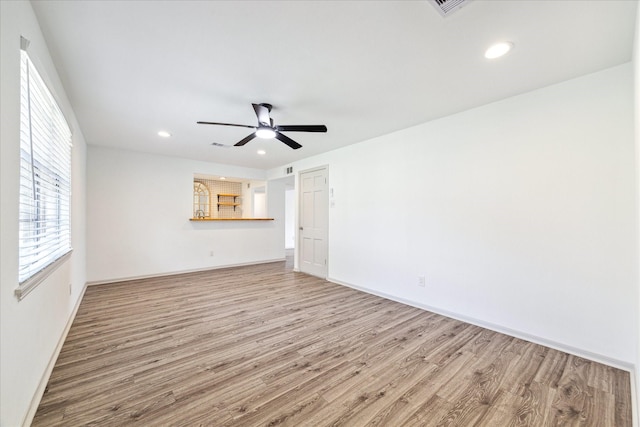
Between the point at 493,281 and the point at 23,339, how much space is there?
3.75 metres

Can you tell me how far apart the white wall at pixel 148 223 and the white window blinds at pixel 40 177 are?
2.27m

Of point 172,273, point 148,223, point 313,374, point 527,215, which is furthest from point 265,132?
point 172,273

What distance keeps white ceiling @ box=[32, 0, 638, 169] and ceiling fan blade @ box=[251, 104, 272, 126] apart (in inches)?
4.5

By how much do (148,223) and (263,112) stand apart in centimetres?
379

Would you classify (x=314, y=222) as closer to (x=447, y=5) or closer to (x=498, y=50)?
(x=498, y=50)

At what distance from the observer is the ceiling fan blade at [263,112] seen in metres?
2.66

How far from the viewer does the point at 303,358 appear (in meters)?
2.19

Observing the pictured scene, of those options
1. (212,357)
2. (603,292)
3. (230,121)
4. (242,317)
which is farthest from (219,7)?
(603,292)

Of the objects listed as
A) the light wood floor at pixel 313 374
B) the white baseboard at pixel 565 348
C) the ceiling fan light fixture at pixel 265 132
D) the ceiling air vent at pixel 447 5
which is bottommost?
the light wood floor at pixel 313 374

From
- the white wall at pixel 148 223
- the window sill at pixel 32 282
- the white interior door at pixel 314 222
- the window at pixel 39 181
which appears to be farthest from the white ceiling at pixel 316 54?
the white interior door at pixel 314 222

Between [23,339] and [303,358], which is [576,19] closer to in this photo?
[303,358]

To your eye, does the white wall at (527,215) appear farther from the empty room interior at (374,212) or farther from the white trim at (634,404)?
the white trim at (634,404)

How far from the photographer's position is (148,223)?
5.02 m

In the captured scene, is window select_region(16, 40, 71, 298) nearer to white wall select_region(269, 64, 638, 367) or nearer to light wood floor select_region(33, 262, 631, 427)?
light wood floor select_region(33, 262, 631, 427)
